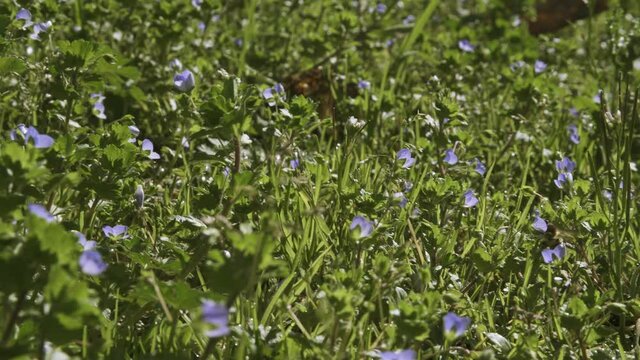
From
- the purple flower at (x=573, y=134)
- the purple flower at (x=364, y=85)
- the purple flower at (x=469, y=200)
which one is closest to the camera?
the purple flower at (x=469, y=200)

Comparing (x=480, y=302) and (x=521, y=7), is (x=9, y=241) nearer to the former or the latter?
(x=480, y=302)

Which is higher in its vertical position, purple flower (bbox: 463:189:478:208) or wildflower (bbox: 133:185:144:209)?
wildflower (bbox: 133:185:144:209)

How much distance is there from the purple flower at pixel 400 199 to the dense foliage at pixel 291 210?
2cm

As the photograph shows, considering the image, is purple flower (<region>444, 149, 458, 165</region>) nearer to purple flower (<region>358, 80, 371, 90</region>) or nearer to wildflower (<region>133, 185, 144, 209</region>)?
purple flower (<region>358, 80, 371, 90</region>)

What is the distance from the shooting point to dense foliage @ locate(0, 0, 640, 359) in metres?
1.37

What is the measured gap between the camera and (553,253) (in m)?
1.91

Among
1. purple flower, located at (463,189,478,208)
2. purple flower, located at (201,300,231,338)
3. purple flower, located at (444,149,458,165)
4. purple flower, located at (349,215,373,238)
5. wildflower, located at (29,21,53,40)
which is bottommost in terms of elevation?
purple flower, located at (463,189,478,208)

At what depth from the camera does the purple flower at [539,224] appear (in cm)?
195

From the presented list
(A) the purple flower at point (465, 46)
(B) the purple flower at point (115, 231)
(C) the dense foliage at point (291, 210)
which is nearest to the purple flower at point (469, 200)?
(C) the dense foliage at point (291, 210)

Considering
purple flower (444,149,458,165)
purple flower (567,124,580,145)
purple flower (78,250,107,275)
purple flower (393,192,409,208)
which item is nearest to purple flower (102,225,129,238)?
purple flower (78,250,107,275)

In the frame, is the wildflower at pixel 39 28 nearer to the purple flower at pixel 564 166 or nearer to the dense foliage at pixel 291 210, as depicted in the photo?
the dense foliage at pixel 291 210

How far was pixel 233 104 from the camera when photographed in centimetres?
173

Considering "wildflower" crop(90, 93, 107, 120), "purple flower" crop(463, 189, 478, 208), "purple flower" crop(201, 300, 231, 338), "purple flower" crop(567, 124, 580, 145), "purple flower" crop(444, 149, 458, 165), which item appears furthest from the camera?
"purple flower" crop(567, 124, 580, 145)

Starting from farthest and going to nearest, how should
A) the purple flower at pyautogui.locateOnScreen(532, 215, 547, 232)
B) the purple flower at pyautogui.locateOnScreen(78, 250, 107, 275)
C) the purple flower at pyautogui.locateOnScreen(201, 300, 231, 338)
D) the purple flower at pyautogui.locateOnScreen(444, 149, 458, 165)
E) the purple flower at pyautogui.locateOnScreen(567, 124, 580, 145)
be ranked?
the purple flower at pyautogui.locateOnScreen(567, 124, 580, 145) < the purple flower at pyautogui.locateOnScreen(444, 149, 458, 165) < the purple flower at pyautogui.locateOnScreen(532, 215, 547, 232) < the purple flower at pyautogui.locateOnScreen(78, 250, 107, 275) < the purple flower at pyautogui.locateOnScreen(201, 300, 231, 338)
